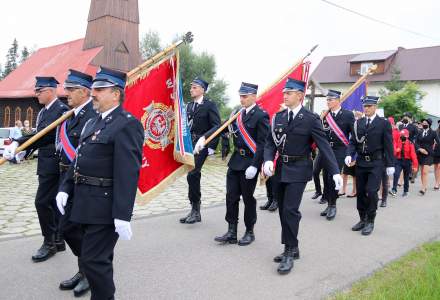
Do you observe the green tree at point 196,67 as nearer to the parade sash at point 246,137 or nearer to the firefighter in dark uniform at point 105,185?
the parade sash at point 246,137

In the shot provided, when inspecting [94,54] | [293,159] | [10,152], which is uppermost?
[94,54]

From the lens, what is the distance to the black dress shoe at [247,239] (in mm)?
5836

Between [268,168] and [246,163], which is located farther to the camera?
[246,163]

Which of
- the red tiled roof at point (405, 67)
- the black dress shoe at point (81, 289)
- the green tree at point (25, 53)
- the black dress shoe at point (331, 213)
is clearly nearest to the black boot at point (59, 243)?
the black dress shoe at point (81, 289)

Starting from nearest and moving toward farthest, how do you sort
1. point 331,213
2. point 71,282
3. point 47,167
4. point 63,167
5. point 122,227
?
point 122,227 → point 71,282 → point 63,167 → point 47,167 → point 331,213

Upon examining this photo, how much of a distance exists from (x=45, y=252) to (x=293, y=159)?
312 centimetres

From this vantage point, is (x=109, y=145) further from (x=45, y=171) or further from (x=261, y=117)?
(x=261, y=117)

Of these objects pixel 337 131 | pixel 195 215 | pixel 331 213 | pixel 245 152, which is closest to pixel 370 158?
pixel 331 213

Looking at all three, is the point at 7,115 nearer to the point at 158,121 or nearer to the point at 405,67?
the point at 158,121

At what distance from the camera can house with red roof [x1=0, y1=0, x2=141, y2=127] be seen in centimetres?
3145

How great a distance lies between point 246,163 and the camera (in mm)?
5832

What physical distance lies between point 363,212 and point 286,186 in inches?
100

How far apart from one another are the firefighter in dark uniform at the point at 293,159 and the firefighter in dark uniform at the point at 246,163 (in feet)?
1.89

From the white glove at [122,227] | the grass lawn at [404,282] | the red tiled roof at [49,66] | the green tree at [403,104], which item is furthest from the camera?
the red tiled roof at [49,66]
